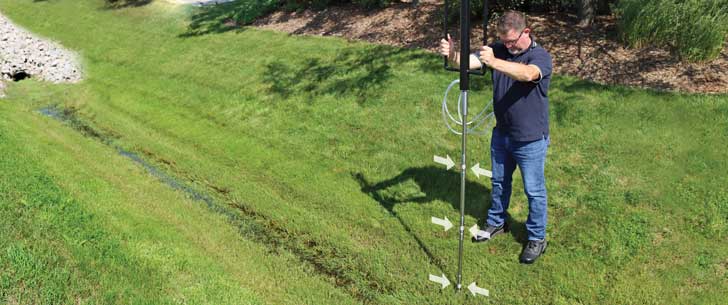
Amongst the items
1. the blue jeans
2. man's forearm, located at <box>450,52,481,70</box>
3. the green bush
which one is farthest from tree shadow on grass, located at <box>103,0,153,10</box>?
the blue jeans

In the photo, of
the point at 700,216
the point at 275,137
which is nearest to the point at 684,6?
the point at 700,216

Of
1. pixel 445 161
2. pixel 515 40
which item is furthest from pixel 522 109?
pixel 445 161

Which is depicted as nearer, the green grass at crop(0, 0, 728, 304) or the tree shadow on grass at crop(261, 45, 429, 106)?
the green grass at crop(0, 0, 728, 304)

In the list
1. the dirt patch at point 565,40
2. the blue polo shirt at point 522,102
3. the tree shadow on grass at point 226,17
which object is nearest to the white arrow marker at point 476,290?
the blue polo shirt at point 522,102

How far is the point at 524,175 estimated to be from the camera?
5.06 m

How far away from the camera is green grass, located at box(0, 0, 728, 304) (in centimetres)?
518

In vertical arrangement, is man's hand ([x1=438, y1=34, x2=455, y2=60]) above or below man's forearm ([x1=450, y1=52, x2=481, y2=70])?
above

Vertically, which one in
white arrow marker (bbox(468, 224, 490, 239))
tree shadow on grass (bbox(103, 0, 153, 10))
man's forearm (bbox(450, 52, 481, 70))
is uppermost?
man's forearm (bbox(450, 52, 481, 70))

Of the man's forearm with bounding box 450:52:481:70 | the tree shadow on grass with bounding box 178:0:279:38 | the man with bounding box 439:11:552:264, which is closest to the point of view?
the man with bounding box 439:11:552:264

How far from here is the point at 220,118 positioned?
33.0 ft

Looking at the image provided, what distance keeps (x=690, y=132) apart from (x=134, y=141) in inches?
360

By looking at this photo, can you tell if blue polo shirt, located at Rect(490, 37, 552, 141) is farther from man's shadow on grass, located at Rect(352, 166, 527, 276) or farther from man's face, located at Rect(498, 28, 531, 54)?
man's shadow on grass, located at Rect(352, 166, 527, 276)

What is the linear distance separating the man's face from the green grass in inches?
87.5

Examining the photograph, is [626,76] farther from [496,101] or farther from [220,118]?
[220,118]
